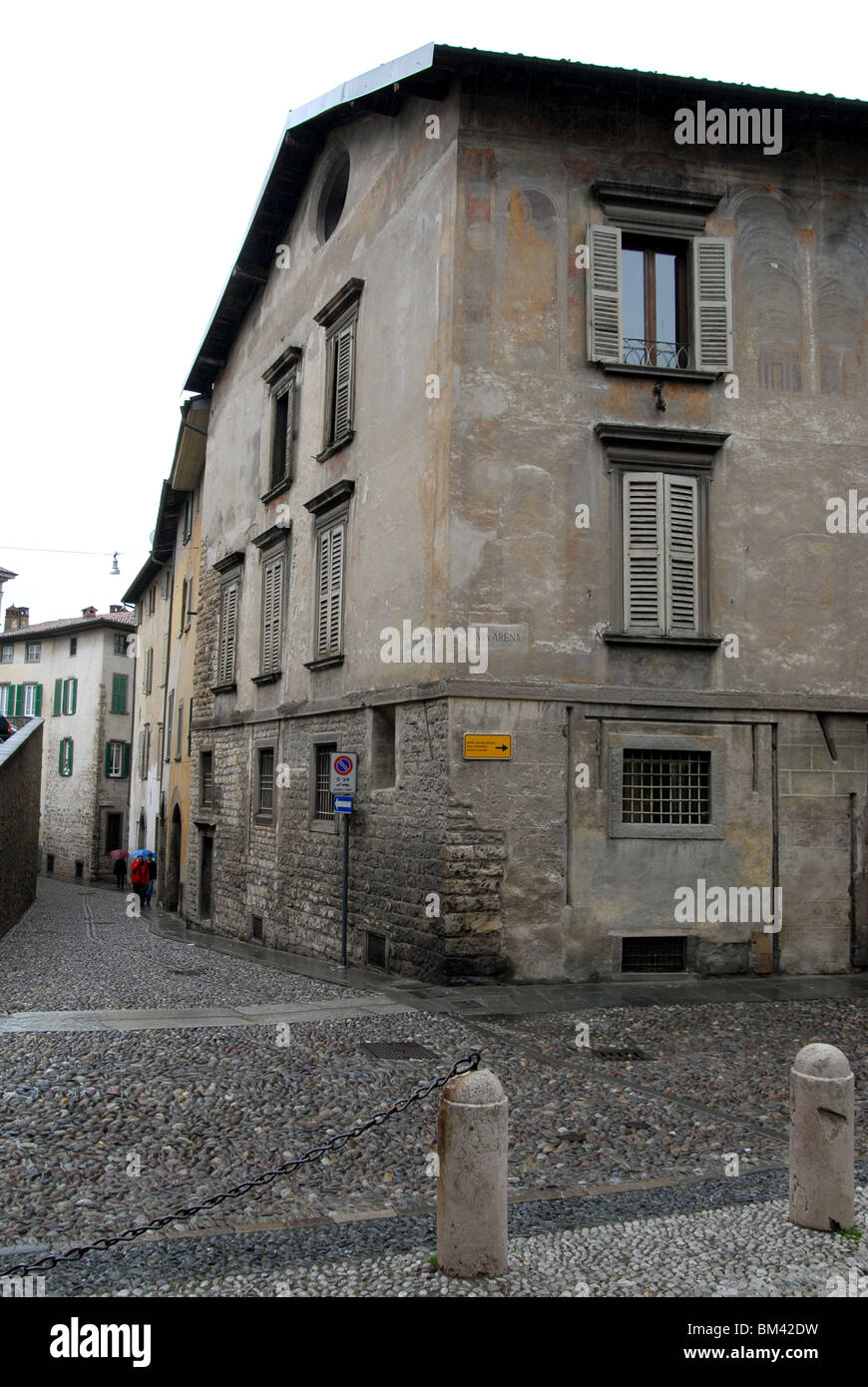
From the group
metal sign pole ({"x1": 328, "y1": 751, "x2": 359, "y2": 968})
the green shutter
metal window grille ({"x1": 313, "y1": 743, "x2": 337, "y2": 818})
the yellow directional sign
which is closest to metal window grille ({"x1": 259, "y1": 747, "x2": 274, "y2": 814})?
metal window grille ({"x1": 313, "y1": 743, "x2": 337, "y2": 818})

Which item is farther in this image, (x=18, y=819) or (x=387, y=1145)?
(x=18, y=819)

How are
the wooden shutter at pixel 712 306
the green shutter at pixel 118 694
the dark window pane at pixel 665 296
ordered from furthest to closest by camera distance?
the green shutter at pixel 118 694 → the dark window pane at pixel 665 296 → the wooden shutter at pixel 712 306

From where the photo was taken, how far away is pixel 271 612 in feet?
58.4

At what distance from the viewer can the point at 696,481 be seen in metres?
12.3

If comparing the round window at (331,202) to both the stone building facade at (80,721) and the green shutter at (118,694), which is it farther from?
the green shutter at (118,694)

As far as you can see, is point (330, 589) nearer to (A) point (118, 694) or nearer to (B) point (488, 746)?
(B) point (488, 746)

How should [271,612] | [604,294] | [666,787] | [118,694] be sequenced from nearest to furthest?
[666,787] < [604,294] < [271,612] < [118,694]

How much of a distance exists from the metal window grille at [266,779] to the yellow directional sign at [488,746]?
6.74 m

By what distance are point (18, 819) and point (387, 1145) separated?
665 inches

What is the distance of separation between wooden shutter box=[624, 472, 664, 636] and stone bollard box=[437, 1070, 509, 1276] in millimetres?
8418

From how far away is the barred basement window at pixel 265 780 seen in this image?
1762 cm

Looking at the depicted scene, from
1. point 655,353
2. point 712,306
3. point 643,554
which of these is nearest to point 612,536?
point 643,554

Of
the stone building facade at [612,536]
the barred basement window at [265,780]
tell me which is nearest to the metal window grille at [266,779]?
the barred basement window at [265,780]

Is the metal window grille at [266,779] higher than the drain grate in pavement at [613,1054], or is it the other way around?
the metal window grille at [266,779]
